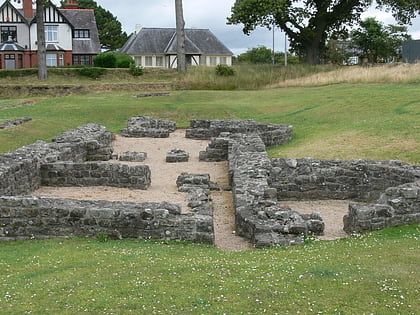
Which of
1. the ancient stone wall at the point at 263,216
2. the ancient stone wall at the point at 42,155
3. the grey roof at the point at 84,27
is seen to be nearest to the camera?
the ancient stone wall at the point at 263,216

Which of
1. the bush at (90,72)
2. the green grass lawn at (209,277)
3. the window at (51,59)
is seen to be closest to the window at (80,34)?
the window at (51,59)

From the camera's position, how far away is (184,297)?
717 centimetres

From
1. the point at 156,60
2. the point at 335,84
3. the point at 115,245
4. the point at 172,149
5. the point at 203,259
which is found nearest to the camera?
the point at 203,259

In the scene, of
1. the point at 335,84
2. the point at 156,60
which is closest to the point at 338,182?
the point at 335,84

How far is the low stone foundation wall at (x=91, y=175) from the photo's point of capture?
16.1 metres

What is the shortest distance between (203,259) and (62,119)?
21467 millimetres

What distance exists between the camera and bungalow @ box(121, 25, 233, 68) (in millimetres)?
66312

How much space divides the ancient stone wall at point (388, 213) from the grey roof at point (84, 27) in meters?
55.9

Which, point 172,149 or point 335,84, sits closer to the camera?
point 172,149

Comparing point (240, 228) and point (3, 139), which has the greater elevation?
point (3, 139)

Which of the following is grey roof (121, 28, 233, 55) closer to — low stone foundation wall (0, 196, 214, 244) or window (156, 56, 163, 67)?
window (156, 56, 163, 67)

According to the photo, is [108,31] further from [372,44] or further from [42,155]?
[42,155]

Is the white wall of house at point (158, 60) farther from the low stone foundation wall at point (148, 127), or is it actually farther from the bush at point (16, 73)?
the low stone foundation wall at point (148, 127)

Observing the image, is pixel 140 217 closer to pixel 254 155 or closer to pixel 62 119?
pixel 254 155
